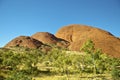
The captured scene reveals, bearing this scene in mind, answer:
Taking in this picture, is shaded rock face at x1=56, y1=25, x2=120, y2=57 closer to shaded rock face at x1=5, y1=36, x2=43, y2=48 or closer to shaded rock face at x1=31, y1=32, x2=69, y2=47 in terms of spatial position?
shaded rock face at x1=31, y1=32, x2=69, y2=47

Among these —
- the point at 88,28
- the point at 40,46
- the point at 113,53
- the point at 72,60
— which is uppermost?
the point at 88,28

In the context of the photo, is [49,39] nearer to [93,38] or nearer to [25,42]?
[25,42]

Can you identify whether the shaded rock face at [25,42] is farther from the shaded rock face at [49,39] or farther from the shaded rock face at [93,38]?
the shaded rock face at [93,38]

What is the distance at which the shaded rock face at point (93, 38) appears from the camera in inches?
3322

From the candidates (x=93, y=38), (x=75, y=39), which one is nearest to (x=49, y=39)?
A: (x=75, y=39)

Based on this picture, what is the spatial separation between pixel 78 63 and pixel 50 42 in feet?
246

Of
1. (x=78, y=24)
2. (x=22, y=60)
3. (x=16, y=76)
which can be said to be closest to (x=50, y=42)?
(x=78, y=24)

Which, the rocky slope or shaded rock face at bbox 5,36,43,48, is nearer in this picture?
the rocky slope

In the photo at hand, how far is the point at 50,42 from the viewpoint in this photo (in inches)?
4641

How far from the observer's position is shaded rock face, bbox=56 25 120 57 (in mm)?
84387

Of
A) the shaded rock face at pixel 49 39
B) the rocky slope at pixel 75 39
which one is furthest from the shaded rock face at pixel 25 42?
the shaded rock face at pixel 49 39

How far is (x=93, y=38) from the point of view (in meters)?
94.9

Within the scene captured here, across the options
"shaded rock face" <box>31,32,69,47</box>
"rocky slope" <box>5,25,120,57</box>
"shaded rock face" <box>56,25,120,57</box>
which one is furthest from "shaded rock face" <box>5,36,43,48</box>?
"shaded rock face" <box>56,25,120,57</box>

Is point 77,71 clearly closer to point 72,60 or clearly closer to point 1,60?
point 72,60
